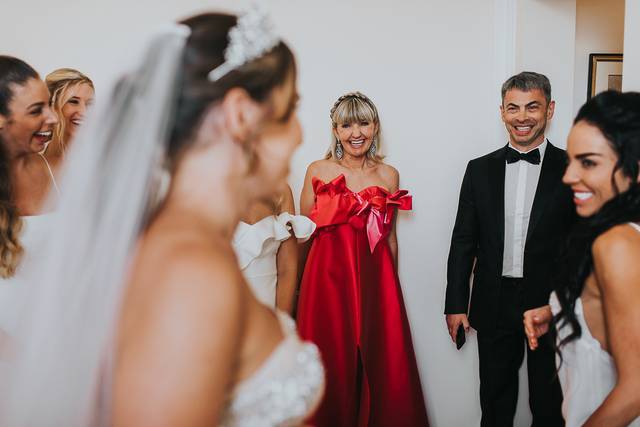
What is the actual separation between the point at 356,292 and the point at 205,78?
2187 millimetres

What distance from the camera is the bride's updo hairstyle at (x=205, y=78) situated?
96 cm

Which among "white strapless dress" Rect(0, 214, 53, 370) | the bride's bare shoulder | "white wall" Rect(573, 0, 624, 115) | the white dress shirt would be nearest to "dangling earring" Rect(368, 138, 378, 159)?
the white dress shirt

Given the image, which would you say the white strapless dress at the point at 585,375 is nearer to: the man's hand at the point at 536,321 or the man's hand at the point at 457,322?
the man's hand at the point at 536,321

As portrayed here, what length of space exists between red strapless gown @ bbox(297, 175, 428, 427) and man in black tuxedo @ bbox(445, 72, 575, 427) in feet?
1.22

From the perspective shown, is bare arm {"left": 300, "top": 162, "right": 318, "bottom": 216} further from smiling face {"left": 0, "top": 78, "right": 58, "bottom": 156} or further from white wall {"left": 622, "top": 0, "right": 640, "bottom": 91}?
white wall {"left": 622, "top": 0, "right": 640, "bottom": 91}

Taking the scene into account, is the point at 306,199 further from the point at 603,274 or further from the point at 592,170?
the point at 603,274

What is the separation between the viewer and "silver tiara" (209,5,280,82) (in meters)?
0.97

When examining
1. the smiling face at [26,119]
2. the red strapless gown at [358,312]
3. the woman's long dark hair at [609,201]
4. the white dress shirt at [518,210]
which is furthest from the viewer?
the red strapless gown at [358,312]

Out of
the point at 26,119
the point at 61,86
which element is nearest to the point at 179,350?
the point at 26,119

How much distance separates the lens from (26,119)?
1999mm

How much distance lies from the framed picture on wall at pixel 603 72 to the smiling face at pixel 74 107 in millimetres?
2884

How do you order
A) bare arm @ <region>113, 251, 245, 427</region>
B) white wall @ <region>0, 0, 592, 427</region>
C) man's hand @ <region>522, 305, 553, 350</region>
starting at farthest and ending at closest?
white wall @ <region>0, 0, 592, 427</region> < man's hand @ <region>522, 305, 553, 350</region> < bare arm @ <region>113, 251, 245, 427</region>

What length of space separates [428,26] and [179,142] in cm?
269

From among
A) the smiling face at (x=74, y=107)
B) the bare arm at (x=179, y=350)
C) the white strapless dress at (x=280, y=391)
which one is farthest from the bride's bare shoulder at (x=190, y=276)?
the smiling face at (x=74, y=107)
